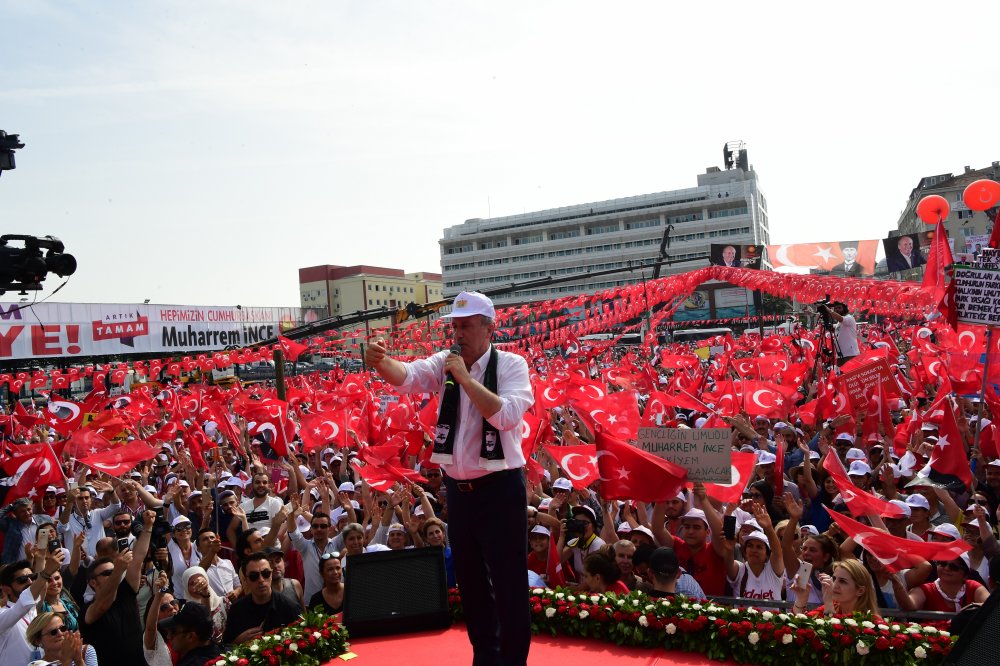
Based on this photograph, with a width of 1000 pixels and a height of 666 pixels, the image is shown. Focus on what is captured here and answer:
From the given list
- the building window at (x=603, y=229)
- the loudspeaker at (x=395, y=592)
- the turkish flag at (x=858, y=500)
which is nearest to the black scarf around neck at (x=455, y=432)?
the loudspeaker at (x=395, y=592)

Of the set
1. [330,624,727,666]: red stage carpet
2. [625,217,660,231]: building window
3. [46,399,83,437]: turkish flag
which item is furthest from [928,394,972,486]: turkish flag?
[625,217,660,231]: building window

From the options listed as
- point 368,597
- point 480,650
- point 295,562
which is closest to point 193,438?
point 295,562

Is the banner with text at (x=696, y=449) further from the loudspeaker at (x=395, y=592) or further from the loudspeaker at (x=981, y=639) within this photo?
the loudspeaker at (x=981, y=639)

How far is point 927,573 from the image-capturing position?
5887mm

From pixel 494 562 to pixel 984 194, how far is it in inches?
527

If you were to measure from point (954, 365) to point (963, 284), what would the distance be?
10.7ft

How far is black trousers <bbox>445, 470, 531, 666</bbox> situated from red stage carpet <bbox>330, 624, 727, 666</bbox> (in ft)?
2.06

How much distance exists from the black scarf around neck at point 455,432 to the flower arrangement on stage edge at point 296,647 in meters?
1.65

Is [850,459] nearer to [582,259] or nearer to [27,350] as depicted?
[27,350]

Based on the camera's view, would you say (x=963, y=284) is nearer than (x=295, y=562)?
No

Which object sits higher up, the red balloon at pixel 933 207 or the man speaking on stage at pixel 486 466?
the red balloon at pixel 933 207

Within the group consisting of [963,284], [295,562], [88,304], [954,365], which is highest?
[88,304]

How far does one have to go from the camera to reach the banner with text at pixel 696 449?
6219 mm

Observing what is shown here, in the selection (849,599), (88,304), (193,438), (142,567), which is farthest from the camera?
(88,304)
